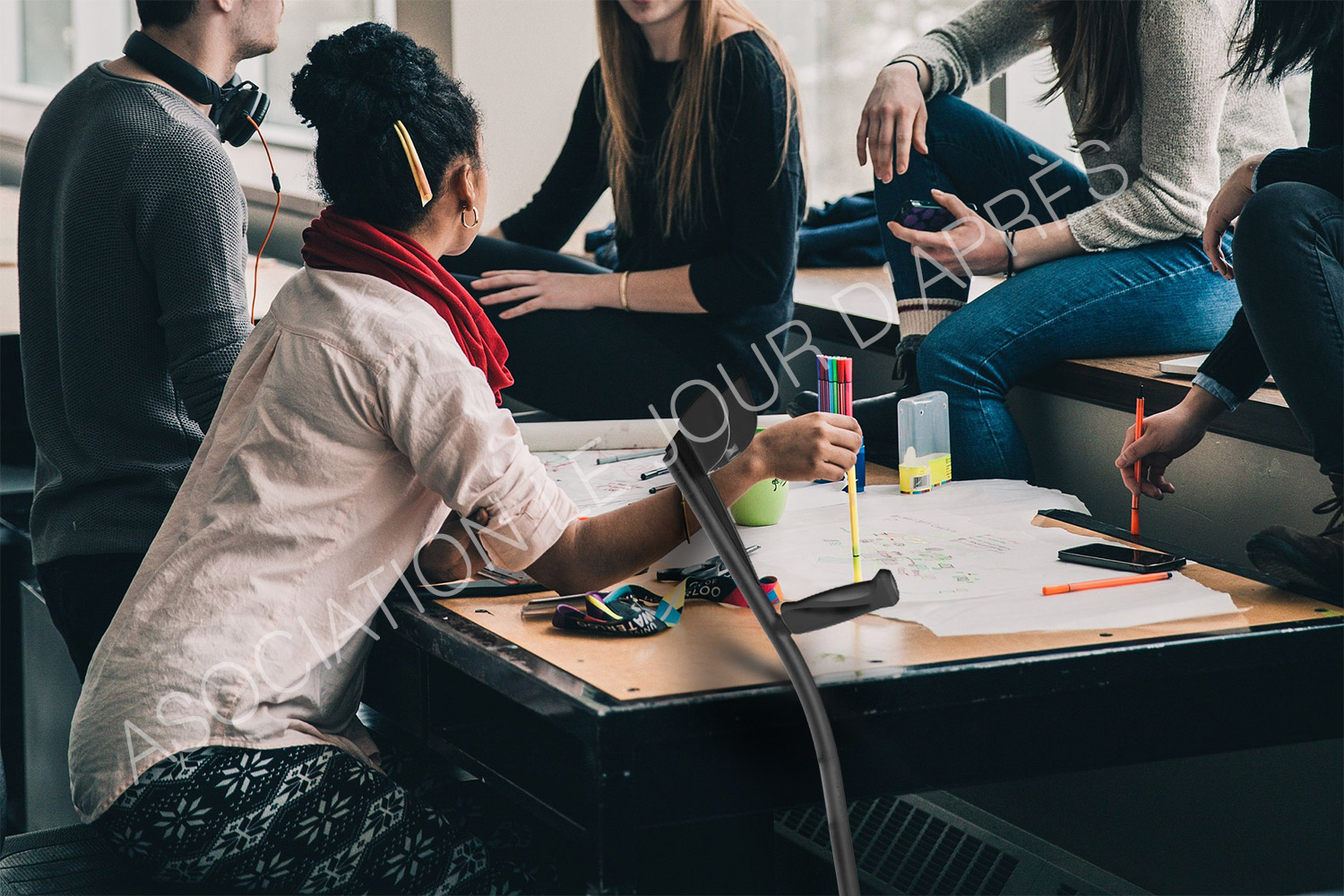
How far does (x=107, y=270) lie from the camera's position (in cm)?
117

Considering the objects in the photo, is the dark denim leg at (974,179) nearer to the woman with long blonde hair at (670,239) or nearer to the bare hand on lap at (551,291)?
the woman with long blonde hair at (670,239)

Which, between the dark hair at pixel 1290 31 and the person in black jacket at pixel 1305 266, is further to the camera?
the dark hair at pixel 1290 31

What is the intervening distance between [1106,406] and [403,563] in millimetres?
872

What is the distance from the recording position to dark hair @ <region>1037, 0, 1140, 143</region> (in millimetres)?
1381

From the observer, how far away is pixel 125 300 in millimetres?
1173

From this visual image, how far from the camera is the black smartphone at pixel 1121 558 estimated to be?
928 millimetres

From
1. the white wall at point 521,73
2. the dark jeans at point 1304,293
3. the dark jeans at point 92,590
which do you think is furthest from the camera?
the white wall at point 521,73

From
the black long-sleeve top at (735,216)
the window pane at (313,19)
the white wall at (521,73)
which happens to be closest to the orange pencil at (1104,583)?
the black long-sleeve top at (735,216)

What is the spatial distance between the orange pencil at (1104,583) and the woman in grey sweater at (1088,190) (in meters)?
0.46

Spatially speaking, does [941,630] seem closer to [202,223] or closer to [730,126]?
[202,223]

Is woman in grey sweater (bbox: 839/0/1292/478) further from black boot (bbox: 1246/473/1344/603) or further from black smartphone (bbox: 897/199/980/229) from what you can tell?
black boot (bbox: 1246/473/1344/603)

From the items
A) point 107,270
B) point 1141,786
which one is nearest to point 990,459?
point 1141,786

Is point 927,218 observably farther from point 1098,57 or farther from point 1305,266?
point 1305,266

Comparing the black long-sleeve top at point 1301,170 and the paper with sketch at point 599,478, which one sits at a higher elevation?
the black long-sleeve top at point 1301,170
